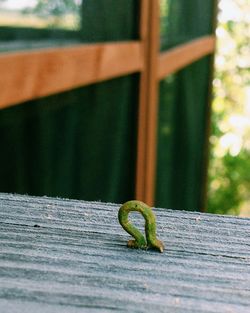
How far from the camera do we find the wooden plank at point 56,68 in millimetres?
1475

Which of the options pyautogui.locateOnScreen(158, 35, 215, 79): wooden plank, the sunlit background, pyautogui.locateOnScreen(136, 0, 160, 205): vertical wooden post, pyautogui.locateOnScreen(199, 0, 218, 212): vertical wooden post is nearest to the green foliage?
pyautogui.locateOnScreen(199, 0, 218, 212): vertical wooden post

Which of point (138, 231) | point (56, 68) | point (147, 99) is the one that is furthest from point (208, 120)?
point (138, 231)

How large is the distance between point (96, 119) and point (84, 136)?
4.3 inches

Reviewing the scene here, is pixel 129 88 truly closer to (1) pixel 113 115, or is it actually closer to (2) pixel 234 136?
(1) pixel 113 115

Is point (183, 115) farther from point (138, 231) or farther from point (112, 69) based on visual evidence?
point (138, 231)

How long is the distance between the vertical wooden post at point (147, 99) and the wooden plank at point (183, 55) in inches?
A: 6.9

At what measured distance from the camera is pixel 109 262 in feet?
1.53

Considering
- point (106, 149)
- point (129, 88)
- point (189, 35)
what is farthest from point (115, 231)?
point (189, 35)

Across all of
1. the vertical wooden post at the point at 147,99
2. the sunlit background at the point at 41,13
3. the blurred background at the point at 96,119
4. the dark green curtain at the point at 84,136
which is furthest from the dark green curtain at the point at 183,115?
the sunlit background at the point at 41,13

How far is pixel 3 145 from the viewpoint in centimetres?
166

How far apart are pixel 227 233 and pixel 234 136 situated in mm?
7403

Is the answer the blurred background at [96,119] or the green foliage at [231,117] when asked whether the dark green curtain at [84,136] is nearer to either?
the blurred background at [96,119]

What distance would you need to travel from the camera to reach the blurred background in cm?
168

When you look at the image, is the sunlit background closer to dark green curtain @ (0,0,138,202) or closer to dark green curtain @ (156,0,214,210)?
dark green curtain @ (0,0,138,202)
